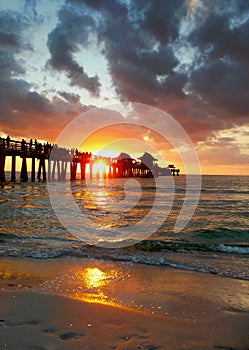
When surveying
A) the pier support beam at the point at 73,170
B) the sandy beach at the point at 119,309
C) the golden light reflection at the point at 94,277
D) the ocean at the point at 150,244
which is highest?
the pier support beam at the point at 73,170

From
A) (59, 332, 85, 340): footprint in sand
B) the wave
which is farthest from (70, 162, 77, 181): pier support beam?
(59, 332, 85, 340): footprint in sand

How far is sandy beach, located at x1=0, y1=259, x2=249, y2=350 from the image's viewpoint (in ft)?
8.68

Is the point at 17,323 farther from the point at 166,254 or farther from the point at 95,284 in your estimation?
the point at 166,254

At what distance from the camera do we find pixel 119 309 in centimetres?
337

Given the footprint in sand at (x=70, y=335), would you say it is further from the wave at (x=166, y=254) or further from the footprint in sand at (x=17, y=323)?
the wave at (x=166, y=254)

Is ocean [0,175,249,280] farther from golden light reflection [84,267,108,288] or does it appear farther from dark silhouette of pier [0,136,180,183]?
dark silhouette of pier [0,136,180,183]

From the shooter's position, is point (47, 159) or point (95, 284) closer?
point (95, 284)

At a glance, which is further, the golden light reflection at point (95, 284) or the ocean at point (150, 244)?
the ocean at point (150, 244)

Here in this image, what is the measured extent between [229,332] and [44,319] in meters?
1.89

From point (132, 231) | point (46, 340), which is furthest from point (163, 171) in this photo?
point (46, 340)

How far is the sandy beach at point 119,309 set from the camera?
2646mm

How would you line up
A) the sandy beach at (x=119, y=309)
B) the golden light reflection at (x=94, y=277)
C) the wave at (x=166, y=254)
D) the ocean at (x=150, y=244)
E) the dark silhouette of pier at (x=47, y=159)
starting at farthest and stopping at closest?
the dark silhouette of pier at (x=47, y=159) → the ocean at (x=150, y=244) → the wave at (x=166, y=254) → the golden light reflection at (x=94, y=277) → the sandy beach at (x=119, y=309)

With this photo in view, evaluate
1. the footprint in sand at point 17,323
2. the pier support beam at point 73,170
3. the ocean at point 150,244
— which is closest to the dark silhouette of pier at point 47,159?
the pier support beam at point 73,170

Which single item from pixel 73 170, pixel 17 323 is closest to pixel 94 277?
pixel 17 323
